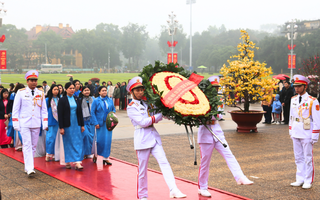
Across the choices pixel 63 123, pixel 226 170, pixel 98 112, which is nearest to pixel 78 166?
pixel 63 123

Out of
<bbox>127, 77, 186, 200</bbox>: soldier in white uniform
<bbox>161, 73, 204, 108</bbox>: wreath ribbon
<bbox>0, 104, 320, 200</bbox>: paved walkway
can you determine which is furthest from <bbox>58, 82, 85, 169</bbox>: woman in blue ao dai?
<bbox>161, 73, 204, 108</bbox>: wreath ribbon

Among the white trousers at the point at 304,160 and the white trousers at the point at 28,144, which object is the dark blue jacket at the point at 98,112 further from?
the white trousers at the point at 304,160

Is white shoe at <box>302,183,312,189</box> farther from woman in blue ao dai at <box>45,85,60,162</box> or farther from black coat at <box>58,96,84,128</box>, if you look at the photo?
A: woman in blue ao dai at <box>45,85,60,162</box>

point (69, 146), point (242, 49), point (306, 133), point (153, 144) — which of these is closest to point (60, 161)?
point (69, 146)

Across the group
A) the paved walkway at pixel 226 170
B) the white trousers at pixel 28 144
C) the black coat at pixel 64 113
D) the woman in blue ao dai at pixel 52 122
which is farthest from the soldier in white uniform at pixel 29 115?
the woman in blue ao dai at pixel 52 122

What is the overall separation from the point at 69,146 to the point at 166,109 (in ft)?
11.1

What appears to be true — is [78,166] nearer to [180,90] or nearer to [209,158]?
[209,158]

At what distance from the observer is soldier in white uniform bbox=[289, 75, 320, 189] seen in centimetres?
569

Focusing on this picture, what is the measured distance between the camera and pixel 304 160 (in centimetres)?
587

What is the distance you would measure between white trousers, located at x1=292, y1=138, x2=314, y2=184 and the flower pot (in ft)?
19.1

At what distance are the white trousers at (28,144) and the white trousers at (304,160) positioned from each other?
488 centimetres

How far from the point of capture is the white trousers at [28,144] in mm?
6512

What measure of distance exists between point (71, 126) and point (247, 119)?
684cm

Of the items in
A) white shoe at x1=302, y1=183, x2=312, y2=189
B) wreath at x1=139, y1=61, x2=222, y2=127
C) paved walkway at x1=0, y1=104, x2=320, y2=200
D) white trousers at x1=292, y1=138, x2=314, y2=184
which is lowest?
paved walkway at x1=0, y1=104, x2=320, y2=200
